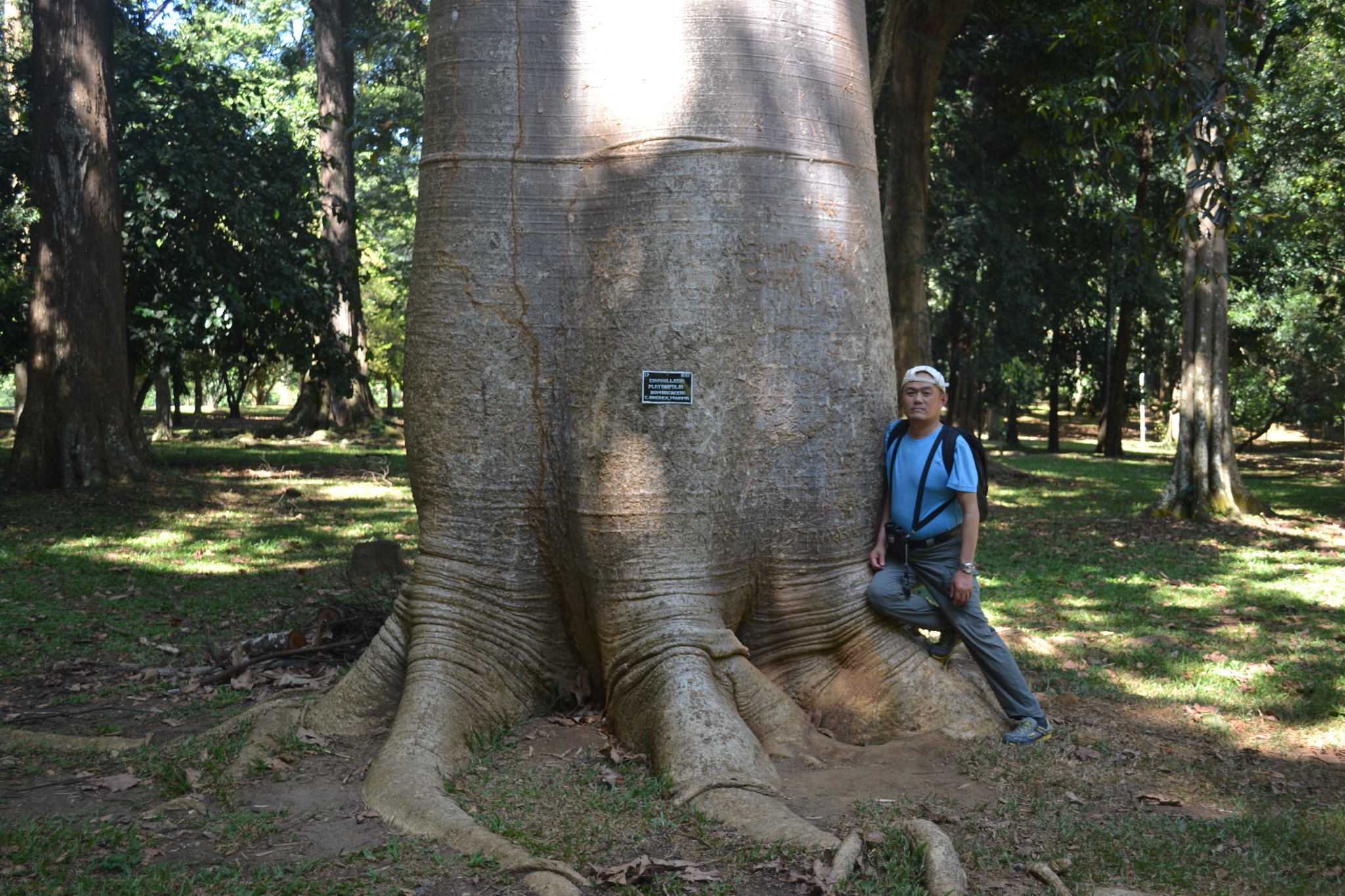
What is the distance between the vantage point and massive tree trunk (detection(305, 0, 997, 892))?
5.15 metres

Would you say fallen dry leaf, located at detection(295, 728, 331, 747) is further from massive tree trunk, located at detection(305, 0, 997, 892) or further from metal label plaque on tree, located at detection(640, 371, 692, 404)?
metal label plaque on tree, located at detection(640, 371, 692, 404)

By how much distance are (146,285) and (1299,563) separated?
14.9m

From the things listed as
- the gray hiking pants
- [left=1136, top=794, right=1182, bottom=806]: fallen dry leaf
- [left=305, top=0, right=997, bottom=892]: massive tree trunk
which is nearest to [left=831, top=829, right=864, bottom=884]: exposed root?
[left=305, top=0, right=997, bottom=892]: massive tree trunk

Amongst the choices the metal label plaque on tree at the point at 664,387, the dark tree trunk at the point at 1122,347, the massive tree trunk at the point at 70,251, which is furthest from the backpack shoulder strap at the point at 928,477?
the dark tree trunk at the point at 1122,347

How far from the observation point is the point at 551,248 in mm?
5348

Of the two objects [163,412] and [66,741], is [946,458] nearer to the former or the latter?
[66,741]

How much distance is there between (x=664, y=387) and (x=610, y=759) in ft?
5.67

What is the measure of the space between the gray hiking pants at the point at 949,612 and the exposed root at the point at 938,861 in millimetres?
1541

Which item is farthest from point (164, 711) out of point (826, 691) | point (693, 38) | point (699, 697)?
point (693, 38)

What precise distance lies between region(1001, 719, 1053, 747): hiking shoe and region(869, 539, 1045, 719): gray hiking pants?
0.04m

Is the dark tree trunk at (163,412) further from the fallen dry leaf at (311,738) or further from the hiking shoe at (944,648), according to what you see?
the hiking shoe at (944,648)

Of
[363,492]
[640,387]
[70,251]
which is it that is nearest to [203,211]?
[70,251]

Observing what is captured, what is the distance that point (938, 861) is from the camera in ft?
12.3

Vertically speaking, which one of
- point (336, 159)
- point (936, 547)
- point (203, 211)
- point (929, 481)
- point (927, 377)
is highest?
point (336, 159)
